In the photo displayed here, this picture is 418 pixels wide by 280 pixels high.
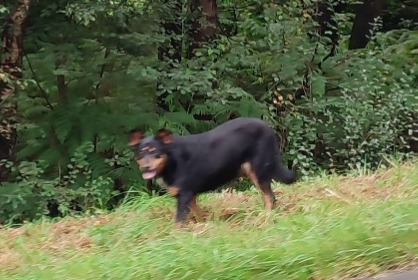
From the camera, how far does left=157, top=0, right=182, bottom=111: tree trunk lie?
12.4 metres

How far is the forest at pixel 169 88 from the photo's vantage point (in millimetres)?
10992

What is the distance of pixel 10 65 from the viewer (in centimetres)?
1095

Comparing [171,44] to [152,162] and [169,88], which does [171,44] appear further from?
[152,162]

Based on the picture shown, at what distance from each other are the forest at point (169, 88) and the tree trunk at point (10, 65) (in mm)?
20

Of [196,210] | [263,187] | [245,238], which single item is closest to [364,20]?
[263,187]

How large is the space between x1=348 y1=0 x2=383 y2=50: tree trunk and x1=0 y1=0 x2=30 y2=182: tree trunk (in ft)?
29.8

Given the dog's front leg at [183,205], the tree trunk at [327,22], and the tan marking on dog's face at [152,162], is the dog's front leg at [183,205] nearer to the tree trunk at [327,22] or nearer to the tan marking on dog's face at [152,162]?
the tan marking on dog's face at [152,162]

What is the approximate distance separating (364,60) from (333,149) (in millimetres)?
1743

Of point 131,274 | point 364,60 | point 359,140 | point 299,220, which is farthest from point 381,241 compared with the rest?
point 364,60

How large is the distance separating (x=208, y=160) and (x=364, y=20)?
12321 millimetres

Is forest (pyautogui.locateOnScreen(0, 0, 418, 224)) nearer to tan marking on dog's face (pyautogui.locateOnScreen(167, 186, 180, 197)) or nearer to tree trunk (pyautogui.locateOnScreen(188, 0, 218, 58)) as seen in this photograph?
tree trunk (pyautogui.locateOnScreen(188, 0, 218, 58))

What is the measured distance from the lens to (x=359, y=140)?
13094 millimetres

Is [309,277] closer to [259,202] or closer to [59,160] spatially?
[259,202]

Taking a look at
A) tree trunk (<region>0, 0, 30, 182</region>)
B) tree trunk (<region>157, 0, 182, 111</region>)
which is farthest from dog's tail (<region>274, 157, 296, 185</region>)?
tree trunk (<region>157, 0, 182, 111</region>)
